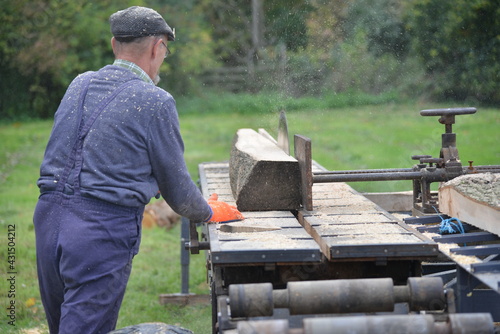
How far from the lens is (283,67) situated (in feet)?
64.5

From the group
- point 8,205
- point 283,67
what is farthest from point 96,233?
point 283,67

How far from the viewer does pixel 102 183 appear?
123 inches

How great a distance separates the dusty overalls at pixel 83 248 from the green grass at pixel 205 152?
8.41 feet

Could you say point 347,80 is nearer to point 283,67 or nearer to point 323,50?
point 323,50

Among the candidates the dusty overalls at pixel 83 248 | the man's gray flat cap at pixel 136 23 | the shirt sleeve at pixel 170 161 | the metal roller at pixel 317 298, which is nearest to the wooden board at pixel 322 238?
the shirt sleeve at pixel 170 161

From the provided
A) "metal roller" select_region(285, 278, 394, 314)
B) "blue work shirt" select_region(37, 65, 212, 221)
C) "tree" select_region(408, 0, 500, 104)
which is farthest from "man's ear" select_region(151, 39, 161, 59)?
"tree" select_region(408, 0, 500, 104)

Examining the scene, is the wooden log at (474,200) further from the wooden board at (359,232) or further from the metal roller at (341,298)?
the metal roller at (341,298)

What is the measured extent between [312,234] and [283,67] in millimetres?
16457

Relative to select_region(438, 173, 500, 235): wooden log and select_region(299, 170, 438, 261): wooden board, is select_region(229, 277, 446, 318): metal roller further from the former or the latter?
select_region(438, 173, 500, 235): wooden log

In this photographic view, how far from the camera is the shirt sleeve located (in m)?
3.26

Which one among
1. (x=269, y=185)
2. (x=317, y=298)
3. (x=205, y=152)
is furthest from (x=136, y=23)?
(x=205, y=152)

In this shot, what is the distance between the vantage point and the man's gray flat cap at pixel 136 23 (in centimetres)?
339

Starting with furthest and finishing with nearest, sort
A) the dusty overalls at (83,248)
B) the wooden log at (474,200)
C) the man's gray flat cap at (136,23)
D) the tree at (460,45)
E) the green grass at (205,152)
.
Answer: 1. the tree at (460,45)
2. the green grass at (205,152)
3. the wooden log at (474,200)
4. the man's gray flat cap at (136,23)
5. the dusty overalls at (83,248)

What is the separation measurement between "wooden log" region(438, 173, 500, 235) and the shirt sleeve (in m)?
1.47
